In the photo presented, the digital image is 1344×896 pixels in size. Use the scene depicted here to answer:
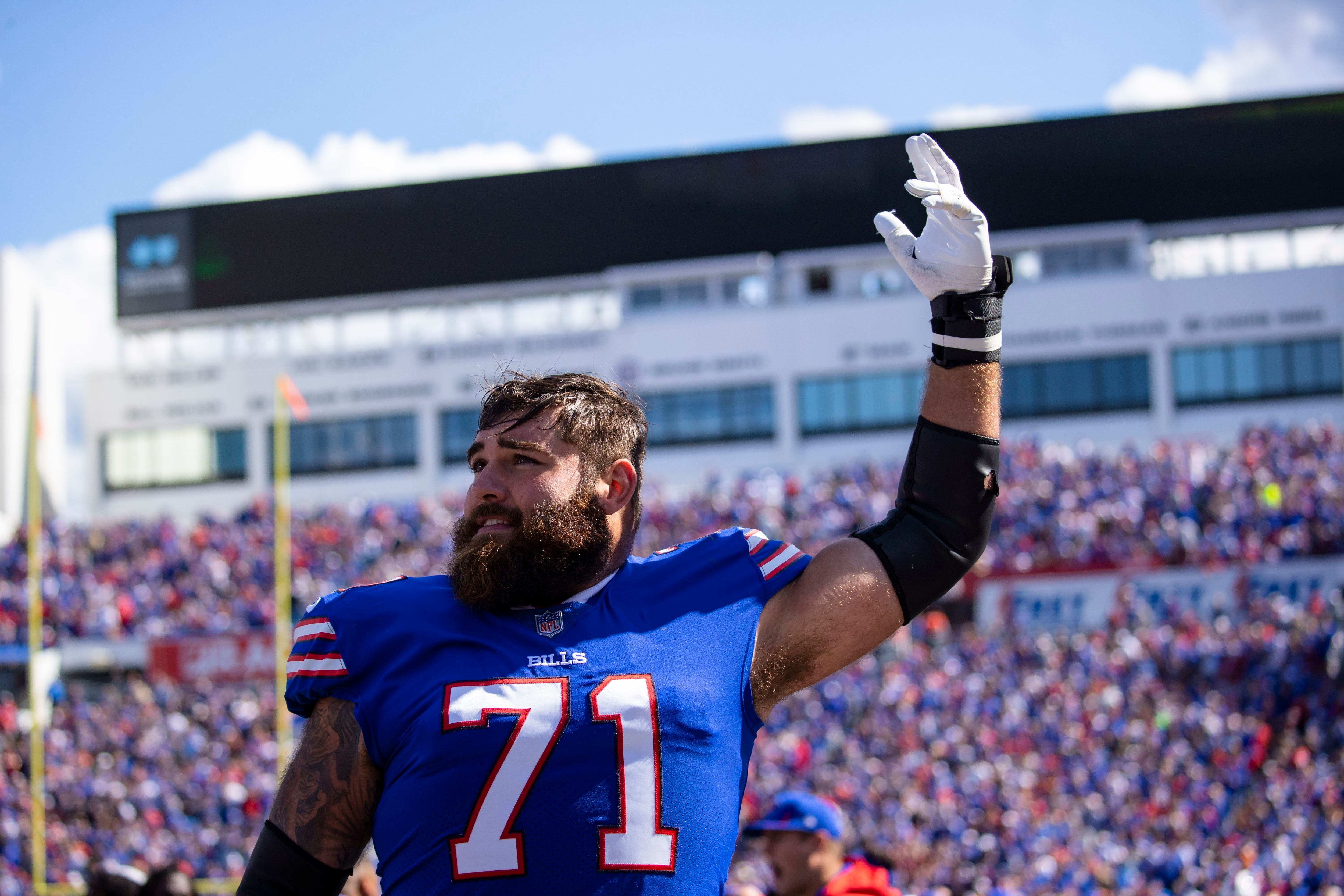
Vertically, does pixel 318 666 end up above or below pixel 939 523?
below

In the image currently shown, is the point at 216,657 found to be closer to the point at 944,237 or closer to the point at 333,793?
the point at 333,793

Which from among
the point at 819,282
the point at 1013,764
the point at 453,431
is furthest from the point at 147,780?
the point at 819,282

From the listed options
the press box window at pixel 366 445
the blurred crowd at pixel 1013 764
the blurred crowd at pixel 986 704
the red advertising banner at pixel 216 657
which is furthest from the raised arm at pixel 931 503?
the press box window at pixel 366 445

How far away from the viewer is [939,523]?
2285 mm

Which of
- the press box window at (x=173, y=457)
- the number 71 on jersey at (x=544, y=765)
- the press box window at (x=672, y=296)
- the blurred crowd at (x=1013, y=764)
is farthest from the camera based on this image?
the press box window at (x=173, y=457)

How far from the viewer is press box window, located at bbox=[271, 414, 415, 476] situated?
33.1 metres

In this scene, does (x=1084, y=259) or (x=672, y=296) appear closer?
(x=1084, y=259)

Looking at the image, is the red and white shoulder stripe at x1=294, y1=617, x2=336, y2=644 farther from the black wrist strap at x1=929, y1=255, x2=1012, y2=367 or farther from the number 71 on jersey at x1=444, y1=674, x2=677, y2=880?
the black wrist strap at x1=929, y1=255, x2=1012, y2=367

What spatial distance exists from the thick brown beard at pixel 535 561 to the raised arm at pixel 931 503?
341 mm

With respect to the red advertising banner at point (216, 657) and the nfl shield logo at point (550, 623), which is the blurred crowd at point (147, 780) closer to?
the red advertising banner at point (216, 657)

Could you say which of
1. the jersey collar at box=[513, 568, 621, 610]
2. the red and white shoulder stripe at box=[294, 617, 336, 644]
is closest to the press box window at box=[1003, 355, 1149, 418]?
the jersey collar at box=[513, 568, 621, 610]

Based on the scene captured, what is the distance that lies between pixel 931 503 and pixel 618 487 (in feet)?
1.87

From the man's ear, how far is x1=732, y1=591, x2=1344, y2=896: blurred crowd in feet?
36.2

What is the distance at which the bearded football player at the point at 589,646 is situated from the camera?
2000mm
